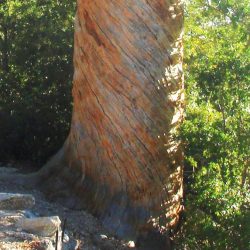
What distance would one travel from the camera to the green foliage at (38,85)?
10469 mm

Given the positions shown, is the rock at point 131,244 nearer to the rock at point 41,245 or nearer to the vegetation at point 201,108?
the vegetation at point 201,108

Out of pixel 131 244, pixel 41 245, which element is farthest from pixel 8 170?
pixel 41 245

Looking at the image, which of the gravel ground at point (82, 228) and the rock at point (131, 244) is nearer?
the gravel ground at point (82, 228)

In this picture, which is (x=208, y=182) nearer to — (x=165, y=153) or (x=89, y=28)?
(x=165, y=153)

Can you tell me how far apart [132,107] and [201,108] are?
2.45ft

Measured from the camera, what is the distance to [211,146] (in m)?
6.54

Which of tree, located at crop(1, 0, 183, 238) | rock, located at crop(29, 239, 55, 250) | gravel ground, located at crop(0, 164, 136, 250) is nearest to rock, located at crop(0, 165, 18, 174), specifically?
gravel ground, located at crop(0, 164, 136, 250)

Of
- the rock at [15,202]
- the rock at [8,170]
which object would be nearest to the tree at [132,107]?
the rock at [15,202]

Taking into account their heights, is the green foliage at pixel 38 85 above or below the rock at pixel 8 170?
above

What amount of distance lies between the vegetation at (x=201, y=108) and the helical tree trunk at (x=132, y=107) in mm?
298

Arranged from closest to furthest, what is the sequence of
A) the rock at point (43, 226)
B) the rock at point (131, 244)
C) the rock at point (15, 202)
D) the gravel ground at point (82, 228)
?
the rock at point (43, 226)
the rock at point (15, 202)
the gravel ground at point (82, 228)
the rock at point (131, 244)

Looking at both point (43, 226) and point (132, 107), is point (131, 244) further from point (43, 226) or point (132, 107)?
point (43, 226)

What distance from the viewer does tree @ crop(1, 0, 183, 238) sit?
7078 millimetres

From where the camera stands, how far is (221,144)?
256 inches
